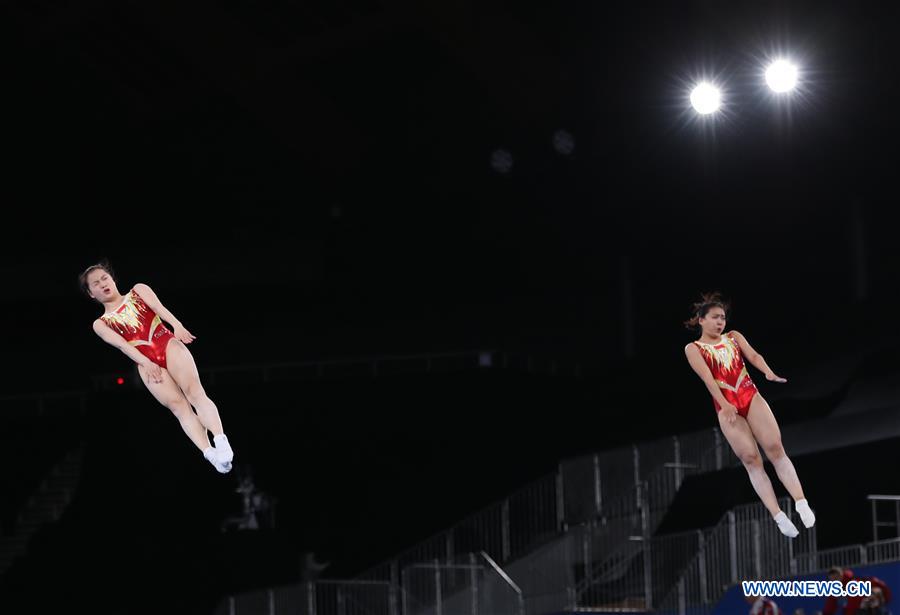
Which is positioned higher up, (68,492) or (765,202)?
(765,202)

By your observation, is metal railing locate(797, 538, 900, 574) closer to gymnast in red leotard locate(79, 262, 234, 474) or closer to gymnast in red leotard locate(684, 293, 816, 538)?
gymnast in red leotard locate(684, 293, 816, 538)

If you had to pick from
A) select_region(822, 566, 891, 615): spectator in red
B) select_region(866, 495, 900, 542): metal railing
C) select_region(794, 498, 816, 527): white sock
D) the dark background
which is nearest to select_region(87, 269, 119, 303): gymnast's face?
select_region(794, 498, 816, 527): white sock

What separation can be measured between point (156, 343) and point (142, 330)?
22cm

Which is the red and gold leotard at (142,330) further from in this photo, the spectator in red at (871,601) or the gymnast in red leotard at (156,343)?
the spectator in red at (871,601)

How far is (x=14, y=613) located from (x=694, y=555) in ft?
62.2

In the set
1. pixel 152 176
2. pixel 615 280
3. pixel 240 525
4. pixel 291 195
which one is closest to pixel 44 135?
pixel 152 176

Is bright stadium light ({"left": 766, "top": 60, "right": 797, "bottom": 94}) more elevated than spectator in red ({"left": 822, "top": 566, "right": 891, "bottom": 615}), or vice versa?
bright stadium light ({"left": 766, "top": 60, "right": 797, "bottom": 94})

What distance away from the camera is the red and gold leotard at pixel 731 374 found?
17703 mm

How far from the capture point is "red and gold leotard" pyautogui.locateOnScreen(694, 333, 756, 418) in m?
17.7

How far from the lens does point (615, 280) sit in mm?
49875

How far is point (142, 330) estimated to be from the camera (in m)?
18.0

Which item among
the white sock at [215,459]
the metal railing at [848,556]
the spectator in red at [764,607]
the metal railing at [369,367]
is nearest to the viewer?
the white sock at [215,459]

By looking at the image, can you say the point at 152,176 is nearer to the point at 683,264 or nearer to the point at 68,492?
the point at 68,492

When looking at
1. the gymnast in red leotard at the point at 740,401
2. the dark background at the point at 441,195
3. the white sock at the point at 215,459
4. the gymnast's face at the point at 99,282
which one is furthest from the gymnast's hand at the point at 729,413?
the dark background at the point at 441,195
